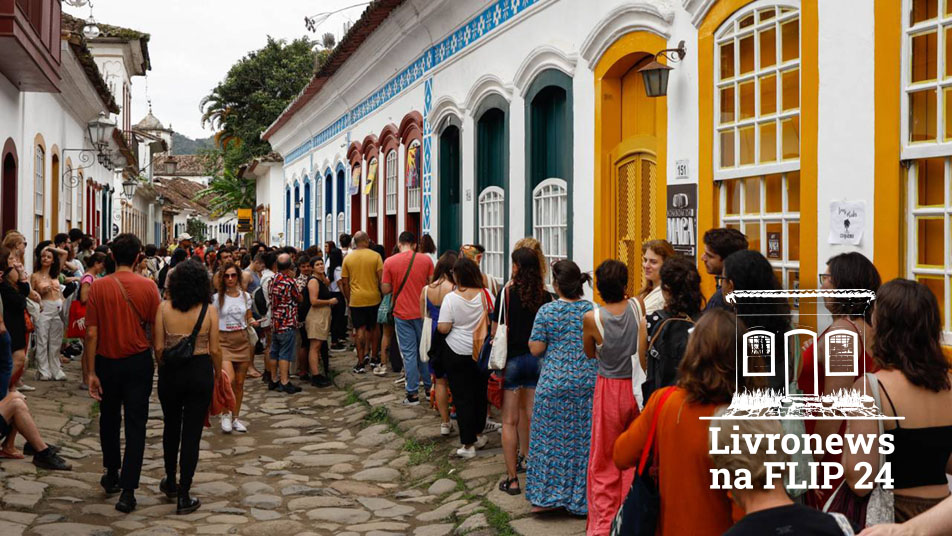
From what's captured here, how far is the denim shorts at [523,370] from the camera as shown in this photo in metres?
7.12

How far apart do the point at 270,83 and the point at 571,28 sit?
113 feet

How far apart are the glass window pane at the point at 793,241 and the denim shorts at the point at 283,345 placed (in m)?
7.10

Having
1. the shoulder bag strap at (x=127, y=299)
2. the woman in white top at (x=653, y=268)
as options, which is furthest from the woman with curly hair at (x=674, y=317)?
the shoulder bag strap at (x=127, y=299)

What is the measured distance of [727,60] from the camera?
22.6 feet

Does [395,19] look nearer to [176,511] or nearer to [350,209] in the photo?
[350,209]

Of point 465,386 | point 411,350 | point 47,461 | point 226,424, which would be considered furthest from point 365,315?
point 47,461

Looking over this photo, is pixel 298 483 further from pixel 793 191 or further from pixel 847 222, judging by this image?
pixel 847 222

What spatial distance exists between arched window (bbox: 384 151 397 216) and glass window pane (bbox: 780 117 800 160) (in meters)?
10.9

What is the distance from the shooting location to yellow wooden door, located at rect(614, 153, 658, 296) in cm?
819

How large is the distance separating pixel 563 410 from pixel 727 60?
2.64 metres

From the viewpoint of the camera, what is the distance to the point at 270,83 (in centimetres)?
4191

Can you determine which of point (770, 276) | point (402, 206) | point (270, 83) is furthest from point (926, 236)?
point (270, 83)

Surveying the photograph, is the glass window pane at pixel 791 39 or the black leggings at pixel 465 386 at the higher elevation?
the glass window pane at pixel 791 39

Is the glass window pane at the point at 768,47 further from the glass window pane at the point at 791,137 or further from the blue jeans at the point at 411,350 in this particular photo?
the blue jeans at the point at 411,350
